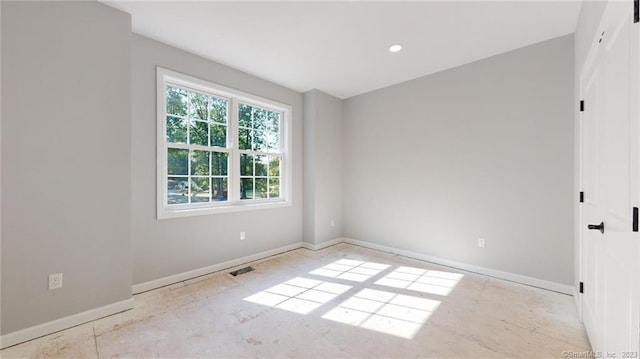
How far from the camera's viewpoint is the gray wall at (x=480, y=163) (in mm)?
2730

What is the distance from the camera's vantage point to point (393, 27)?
255 cm

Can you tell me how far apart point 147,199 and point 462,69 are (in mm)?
4183

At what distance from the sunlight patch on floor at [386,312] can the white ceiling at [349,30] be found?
2743 millimetres

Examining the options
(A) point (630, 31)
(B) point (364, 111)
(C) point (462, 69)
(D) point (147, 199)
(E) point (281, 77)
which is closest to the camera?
(A) point (630, 31)

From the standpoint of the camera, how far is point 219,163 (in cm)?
344

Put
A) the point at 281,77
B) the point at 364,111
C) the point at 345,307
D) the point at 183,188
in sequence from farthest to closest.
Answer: the point at 364,111, the point at 281,77, the point at 183,188, the point at 345,307

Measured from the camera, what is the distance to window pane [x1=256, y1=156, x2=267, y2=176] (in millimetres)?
3945

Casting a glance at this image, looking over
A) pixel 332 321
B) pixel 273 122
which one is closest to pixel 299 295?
pixel 332 321

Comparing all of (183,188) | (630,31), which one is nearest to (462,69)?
(630,31)

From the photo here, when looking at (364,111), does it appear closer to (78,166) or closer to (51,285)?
(78,166)

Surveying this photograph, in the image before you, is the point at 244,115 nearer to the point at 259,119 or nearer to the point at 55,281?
the point at 259,119

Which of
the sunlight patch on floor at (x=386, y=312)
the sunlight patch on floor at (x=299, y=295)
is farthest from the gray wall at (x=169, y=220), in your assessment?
the sunlight patch on floor at (x=386, y=312)

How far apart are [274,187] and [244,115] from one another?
123cm

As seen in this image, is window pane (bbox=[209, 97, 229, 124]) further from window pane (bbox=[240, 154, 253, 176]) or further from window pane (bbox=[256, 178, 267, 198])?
window pane (bbox=[256, 178, 267, 198])
